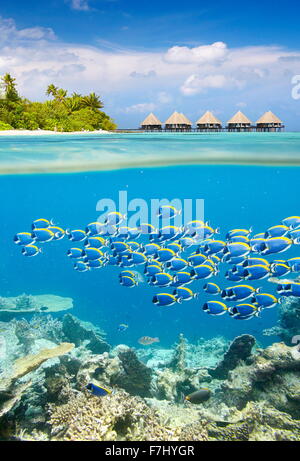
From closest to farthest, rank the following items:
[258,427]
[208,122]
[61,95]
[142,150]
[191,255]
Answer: [258,427], [191,255], [142,150], [208,122], [61,95]

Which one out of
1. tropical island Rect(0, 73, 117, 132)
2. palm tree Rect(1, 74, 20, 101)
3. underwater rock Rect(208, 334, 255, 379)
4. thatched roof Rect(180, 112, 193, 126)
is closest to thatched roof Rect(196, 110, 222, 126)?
thatched roof Rect(180, 112, 193, 126)

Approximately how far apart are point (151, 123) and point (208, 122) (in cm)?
469

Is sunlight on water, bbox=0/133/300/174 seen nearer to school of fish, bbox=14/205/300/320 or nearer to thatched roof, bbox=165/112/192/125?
school of fish, bbox=14/205/300/320

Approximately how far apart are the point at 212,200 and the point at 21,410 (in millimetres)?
32884

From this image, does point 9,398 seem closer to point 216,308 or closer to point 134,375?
point 134,375

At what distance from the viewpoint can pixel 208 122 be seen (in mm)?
27969

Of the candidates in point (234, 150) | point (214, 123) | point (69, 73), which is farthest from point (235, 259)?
point (214, 123)

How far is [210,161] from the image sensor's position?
19094 mm

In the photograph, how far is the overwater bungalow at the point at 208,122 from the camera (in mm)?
28062

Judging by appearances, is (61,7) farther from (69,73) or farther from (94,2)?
(69,73)

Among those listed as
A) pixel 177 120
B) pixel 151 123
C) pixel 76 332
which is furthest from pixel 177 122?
pixel 76 332

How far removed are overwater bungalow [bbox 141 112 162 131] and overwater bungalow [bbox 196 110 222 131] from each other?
3260 millimetres

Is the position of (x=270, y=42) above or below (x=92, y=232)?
above

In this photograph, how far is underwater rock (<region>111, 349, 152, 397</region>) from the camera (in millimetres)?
6773
